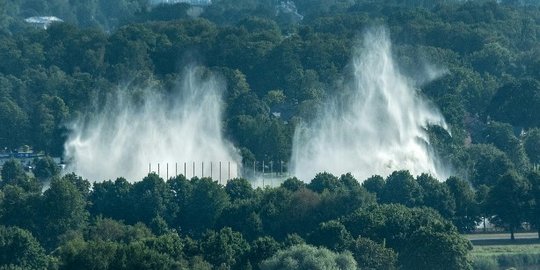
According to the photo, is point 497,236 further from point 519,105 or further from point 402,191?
point 519,105

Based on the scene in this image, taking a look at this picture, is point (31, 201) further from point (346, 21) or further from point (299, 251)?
point (346, 21)

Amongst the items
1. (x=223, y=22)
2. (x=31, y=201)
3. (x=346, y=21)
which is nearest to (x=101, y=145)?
(x=31, y=201)

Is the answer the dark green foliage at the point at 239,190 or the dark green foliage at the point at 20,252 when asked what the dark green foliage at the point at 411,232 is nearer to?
the dark green foliage at the point at 239,190

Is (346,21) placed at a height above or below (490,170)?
above

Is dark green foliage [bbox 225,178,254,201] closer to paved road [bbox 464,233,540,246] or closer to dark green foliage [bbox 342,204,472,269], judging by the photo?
paved road [bbox 464,233,540,246]

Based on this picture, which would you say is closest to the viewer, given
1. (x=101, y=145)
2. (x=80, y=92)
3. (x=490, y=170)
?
(x=490, y=170)

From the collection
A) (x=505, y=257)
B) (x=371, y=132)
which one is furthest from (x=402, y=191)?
(x=371, y=132)

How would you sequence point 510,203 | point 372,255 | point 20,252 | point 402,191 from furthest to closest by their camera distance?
point 402,191 → point 510,203 → point 20,252 → point 372,255

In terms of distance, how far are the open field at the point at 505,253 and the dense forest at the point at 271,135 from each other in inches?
40.9

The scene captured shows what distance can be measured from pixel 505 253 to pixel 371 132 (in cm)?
2884

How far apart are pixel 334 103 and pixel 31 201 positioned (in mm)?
33906

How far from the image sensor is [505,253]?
7744cm

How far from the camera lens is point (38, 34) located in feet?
455

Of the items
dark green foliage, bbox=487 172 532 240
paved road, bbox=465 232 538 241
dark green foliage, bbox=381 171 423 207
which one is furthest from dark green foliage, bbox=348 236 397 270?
dark green foliage, bbox=381 171 423 207
